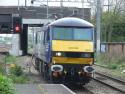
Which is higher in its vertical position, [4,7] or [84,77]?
[4,7]

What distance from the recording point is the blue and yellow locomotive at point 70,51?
24.0m

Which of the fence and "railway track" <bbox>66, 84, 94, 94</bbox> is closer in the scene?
"railway track" <bbox>66, 84, 94, 94</bbox>

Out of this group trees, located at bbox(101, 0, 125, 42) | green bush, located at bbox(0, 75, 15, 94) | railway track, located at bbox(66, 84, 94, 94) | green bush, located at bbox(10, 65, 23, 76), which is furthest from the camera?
trees, located at bbox(101, 0, 125, 42)

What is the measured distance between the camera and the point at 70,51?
23.9 metres

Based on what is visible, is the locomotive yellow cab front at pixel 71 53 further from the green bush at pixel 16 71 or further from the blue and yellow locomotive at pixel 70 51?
the green bush at pixel 16 71

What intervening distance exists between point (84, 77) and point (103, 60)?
23269 millimetres

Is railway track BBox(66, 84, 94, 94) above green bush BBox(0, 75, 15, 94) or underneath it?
underneath

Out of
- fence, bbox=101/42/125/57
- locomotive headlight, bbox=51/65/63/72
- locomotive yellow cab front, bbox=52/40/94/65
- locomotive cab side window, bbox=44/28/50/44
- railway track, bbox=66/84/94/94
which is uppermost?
locomotive cab side window, bbox=44/28/50/44

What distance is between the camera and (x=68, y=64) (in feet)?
79.2

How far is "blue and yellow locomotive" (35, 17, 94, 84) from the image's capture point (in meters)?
24.0

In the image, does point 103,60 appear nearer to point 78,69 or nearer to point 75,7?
point 75,7

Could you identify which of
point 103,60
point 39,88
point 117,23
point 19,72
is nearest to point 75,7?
point 117,23

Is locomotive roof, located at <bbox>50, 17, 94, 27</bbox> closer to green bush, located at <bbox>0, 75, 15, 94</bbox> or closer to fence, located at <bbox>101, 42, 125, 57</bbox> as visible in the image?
green bush, located at <bbox>0, 75, 15, 94</bbox>

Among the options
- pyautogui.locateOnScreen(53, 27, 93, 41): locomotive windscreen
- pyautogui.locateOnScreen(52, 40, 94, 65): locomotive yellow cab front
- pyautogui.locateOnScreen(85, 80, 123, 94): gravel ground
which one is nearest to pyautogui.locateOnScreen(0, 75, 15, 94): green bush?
pyautogui.locateOnScreen(85, 80, 123, 94): gravel ground
